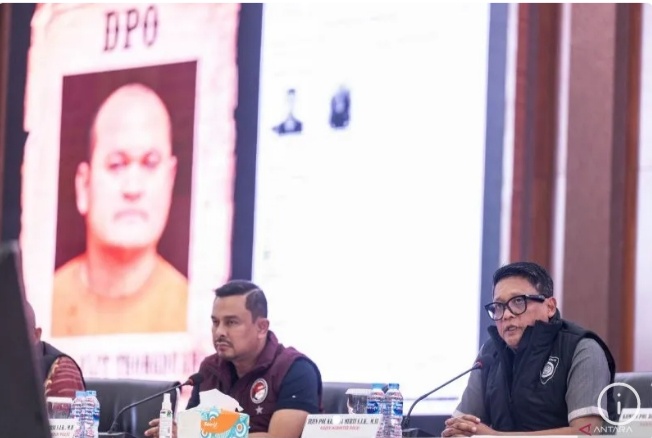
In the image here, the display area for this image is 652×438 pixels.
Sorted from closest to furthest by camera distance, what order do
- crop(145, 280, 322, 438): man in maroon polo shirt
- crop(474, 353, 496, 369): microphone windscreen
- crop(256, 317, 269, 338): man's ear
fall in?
crop(474, 353, 496, 369): microphone windscreen < crop(145, 280, 322, 438): man in maroon polo shirt < crop(256, 317, 269, 338): man's ear

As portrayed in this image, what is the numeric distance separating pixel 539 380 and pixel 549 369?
0.04m

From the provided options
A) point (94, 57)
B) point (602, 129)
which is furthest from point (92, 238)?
point (602, 129)

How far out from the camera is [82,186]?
5.55 meters

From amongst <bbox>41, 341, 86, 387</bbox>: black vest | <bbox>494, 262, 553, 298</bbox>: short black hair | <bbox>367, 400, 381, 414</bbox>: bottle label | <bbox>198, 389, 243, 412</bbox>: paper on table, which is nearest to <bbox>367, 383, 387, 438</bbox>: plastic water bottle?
<bbox>367, 400, 381, 414</bbox>: bottle label

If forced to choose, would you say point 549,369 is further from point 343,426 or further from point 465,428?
point 343,426

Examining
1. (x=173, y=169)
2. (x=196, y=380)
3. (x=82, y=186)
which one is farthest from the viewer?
(x=82, y=186)

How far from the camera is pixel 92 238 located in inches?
216

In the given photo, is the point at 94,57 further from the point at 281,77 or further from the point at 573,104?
the point at 573,104

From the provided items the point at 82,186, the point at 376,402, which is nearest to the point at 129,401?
the point at 376,402

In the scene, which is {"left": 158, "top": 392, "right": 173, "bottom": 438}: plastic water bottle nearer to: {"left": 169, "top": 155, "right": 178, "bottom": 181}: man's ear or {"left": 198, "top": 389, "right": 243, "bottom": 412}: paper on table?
{"left": 198, "top": 389, "right": 243, "bottom": 412}: paper on table

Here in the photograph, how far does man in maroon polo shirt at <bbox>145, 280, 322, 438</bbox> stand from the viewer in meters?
3.55

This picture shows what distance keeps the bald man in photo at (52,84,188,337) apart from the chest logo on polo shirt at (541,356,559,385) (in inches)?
94.3

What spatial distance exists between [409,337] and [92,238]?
177 centimetres

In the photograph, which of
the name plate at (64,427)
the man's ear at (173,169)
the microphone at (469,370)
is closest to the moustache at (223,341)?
the microphone at (469,370)
